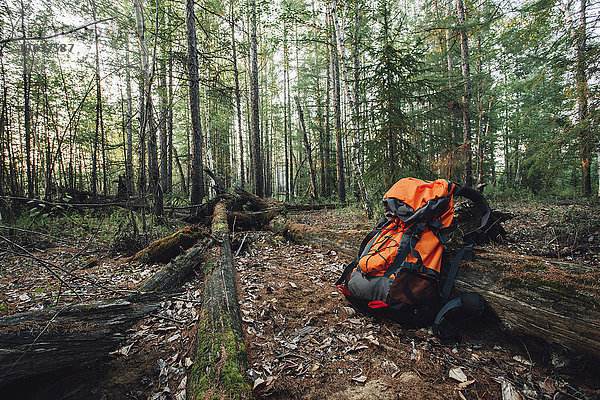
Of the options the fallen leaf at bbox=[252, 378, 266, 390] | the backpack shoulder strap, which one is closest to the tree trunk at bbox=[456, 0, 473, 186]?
the backpack shoulder strap

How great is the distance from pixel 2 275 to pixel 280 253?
491 centimetres

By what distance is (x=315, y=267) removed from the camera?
4.61 m

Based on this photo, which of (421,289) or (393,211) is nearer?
(421,289)

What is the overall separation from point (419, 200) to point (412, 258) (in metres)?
0.71

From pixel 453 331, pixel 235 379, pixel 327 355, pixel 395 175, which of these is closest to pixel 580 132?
pixel 395 175

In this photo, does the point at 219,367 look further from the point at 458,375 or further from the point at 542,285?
the point at 542,285

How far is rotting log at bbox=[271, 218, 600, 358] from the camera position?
190 centimetres

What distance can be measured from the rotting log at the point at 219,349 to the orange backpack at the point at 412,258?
1.42m

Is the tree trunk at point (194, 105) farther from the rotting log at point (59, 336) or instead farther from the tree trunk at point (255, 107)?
the rotting log at point (59, 336)

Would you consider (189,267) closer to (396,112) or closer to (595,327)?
(595,327)

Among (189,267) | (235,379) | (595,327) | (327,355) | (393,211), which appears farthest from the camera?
(189,267)

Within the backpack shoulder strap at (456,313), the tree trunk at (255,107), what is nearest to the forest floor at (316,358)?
the backpack shoulder strap at (456,313)

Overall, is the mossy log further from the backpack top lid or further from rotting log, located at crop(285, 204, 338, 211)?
rotting log, located at crop(285, 204, 338, 211)

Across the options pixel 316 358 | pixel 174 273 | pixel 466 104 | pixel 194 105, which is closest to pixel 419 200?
pixel 316 358
